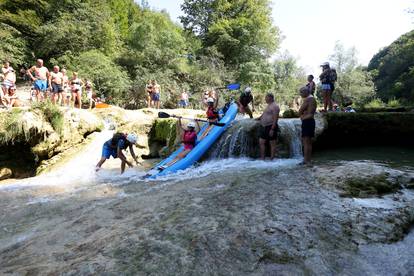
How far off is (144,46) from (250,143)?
16900 mm

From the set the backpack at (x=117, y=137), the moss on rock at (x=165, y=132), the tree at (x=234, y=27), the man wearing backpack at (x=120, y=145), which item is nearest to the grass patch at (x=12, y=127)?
the man wearing backpack at (x=120, y=145)

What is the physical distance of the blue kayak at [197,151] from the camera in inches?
277

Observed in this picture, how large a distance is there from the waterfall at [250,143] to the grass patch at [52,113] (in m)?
4.43

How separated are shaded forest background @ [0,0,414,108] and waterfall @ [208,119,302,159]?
1012 centimetres

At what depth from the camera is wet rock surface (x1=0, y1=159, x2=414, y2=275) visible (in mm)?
2568

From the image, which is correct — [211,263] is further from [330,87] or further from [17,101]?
[17,101]

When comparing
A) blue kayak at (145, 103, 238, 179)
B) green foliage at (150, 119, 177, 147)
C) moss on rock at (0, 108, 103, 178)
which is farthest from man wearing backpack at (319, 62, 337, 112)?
moss on rock at (0, 108, 103, 178)

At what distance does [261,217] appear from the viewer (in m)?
3.50

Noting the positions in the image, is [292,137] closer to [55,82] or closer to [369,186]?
[369,186]

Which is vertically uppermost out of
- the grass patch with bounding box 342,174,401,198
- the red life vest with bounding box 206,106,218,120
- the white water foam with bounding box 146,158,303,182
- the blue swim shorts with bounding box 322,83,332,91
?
the blue swim shorts with bounding box 322,83,332,91

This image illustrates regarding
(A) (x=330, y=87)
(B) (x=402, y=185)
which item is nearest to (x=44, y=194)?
(B) (x=402, y=185)

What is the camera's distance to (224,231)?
3168 millimetres

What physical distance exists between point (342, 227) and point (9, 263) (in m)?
3.08

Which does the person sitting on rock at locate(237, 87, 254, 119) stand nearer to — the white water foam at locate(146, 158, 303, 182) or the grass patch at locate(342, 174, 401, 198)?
the white water foam at locate(146, 158, 303, 182)
